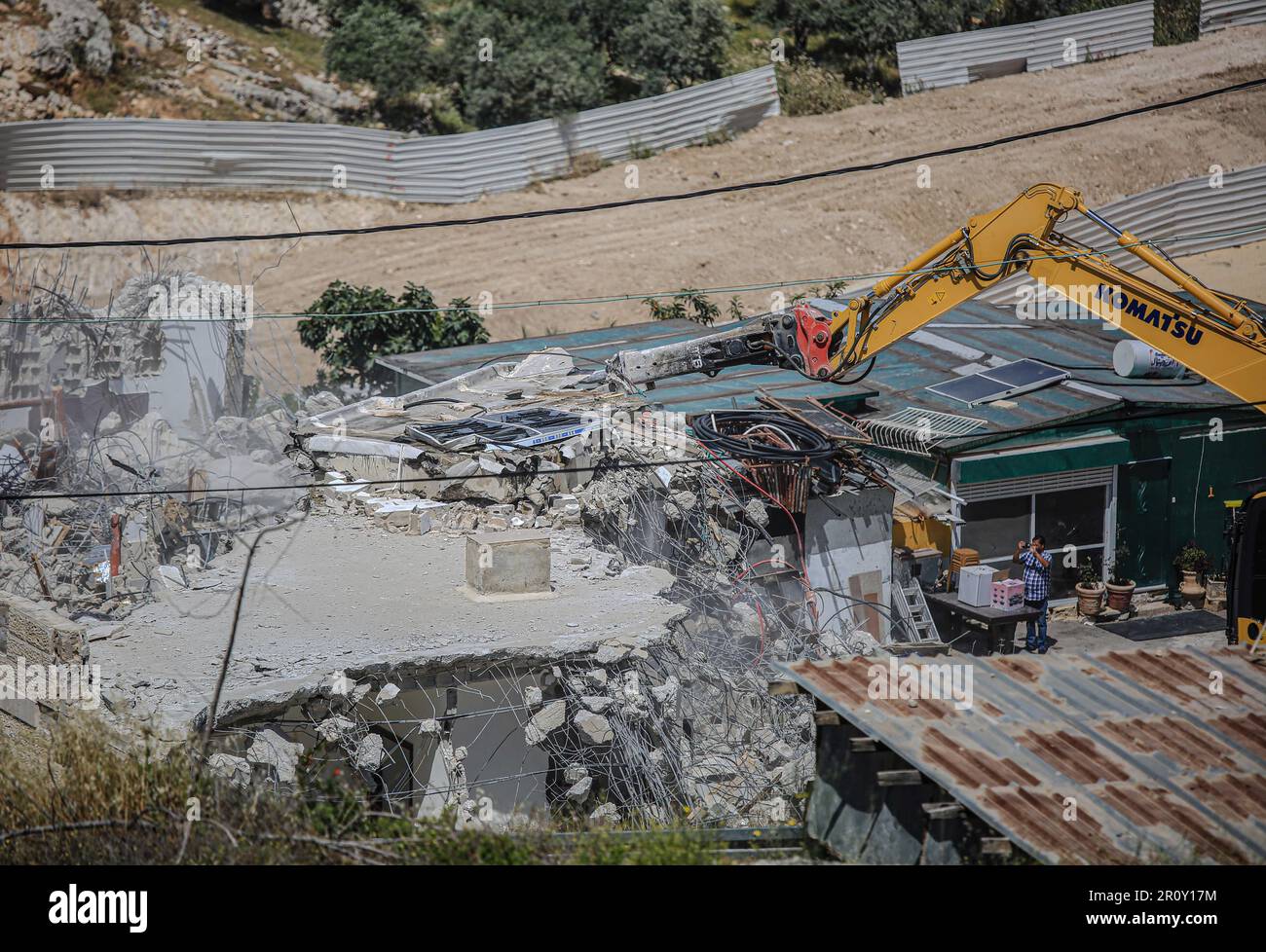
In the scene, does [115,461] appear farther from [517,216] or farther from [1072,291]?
[1072,291]

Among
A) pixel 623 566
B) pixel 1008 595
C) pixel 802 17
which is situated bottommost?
pixel 1008 595

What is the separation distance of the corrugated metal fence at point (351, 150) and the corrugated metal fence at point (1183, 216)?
1045 centimetres

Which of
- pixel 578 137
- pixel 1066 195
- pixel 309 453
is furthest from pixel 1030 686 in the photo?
pixel 578 137

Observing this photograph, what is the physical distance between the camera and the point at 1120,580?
61.7 feet

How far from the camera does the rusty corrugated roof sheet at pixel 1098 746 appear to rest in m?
8.30

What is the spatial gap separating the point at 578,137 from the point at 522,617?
2445 cm

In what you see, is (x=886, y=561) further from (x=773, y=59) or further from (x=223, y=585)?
(x=773, y=59)

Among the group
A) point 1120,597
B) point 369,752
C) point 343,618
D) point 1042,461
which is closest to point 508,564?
point 343,618

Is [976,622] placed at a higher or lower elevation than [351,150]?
lower

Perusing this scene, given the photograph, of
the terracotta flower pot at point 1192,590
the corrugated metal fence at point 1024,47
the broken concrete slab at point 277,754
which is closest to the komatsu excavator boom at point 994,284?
the terracotta flower pot at point 1192,590

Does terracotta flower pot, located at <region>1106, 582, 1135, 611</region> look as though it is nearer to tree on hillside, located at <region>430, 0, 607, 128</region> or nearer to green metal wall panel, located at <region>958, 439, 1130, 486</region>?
green metal wall panel, located at <region>958, 439, 1130, 486</region>

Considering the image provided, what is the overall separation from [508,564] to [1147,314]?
26.7ft

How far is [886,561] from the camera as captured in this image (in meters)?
16.5

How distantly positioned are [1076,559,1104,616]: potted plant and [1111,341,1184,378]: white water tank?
3043mm
